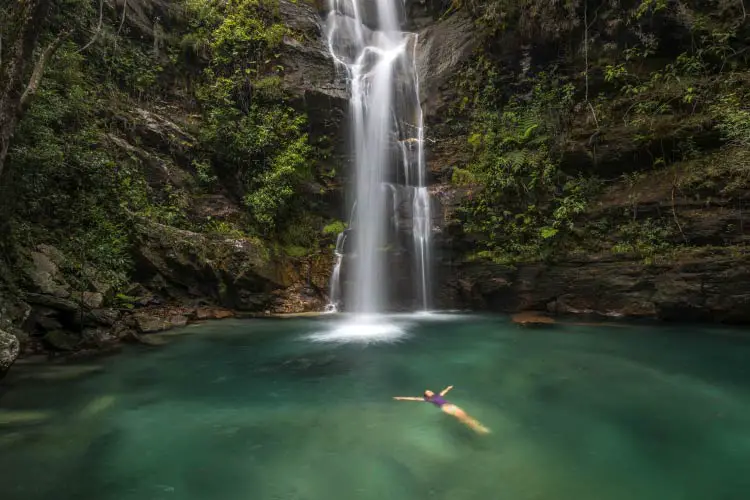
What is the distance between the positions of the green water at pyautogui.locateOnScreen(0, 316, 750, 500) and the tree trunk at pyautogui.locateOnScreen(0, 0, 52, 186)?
3561 millimetres

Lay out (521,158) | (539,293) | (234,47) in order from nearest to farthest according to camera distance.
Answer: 1. (539,293)
2. (521,158)
3. (234,47)

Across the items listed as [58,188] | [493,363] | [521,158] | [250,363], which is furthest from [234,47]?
[493,363]

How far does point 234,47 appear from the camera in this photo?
52.0 feet

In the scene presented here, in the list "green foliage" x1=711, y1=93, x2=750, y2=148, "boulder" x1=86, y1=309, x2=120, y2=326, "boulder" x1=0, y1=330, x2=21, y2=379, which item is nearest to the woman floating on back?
"boulder" x1=0, y1=330, x2=21, y2=379

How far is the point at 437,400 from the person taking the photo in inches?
222

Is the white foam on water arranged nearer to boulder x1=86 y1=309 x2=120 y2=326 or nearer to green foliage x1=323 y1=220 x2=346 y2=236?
green foliage x1=323 y1=220 x2=346 y2=236

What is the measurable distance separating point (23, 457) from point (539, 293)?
1128 centimetres

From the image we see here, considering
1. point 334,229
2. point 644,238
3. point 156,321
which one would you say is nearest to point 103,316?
point 156,321

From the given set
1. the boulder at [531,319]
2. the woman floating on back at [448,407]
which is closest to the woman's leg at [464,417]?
the woman floating on back at [448,407]

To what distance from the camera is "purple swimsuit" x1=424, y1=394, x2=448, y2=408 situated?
18.3 feet

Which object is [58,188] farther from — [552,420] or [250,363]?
[552,420]

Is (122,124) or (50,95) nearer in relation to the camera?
(50,95)

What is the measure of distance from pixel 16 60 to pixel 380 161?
11.0 metres

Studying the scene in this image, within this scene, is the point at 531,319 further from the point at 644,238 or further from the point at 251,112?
the point at 251,112
